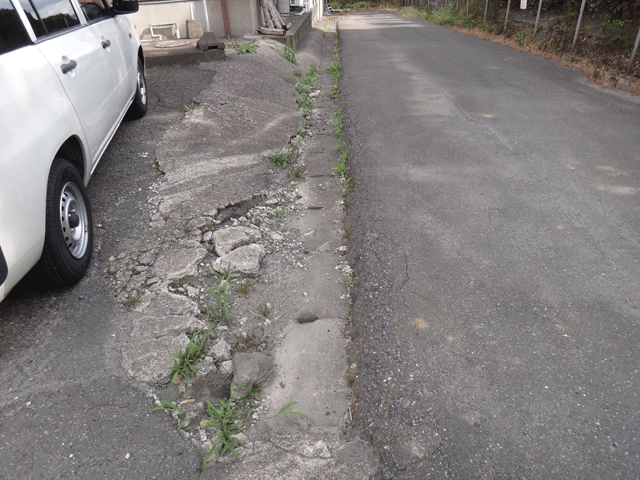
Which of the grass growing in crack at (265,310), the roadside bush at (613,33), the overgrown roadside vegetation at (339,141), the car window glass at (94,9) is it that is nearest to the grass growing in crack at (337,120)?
the overgrown roadside vegetation at (339,141)

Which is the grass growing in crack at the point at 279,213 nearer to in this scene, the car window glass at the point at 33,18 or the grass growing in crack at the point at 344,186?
the grass growing in crack at the point at 344,186

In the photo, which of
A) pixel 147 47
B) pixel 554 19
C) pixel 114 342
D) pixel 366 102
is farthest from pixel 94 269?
pixel 554 19

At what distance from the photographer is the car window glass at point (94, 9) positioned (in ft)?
14.3

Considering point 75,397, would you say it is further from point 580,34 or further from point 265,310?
point 580,34

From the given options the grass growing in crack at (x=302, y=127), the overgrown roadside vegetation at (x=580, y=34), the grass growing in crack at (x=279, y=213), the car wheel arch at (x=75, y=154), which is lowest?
the overgrown roadside vegetation at (x=580, y=34)

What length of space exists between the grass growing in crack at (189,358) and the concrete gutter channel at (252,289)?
48 mm

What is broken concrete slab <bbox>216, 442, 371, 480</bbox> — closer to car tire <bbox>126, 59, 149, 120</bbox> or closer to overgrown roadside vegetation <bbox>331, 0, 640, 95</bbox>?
car tire <bbox>126, 59, 149, 120</bbox>

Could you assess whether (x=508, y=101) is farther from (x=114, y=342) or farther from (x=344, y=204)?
(x=114, y=342)

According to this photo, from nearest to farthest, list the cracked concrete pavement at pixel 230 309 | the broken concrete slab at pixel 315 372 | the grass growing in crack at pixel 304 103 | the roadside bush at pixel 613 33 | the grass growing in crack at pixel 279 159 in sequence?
the cracked concrete pavement at pixel 230 309 → the broken concrete slab at pixel 315 372 → the grass growing in crack at pixel 279 159 → the grass growing in crack at pixel 304 103 → the roadside bush at pixel 613 33

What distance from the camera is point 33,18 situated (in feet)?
10.0

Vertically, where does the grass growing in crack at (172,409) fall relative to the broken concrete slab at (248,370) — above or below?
above

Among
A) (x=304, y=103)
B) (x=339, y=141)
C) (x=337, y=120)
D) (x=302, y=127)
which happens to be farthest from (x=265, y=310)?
(x=304, y=103)

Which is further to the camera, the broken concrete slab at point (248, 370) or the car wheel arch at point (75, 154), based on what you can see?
the car wheel arch at point (75, 154)

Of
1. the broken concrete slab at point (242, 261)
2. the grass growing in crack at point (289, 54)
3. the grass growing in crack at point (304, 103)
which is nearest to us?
the broken concrete slab at point (242, 261)
